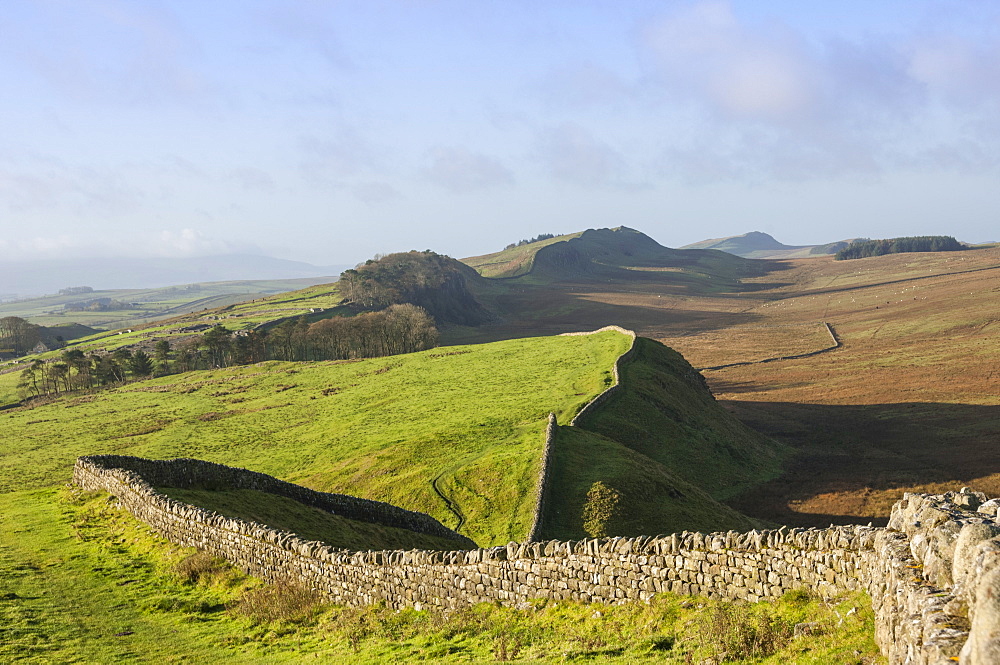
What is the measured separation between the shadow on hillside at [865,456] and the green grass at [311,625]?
37.1m

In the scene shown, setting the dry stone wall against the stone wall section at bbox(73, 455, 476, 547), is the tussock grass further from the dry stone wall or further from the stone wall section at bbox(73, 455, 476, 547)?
the dry stone wall

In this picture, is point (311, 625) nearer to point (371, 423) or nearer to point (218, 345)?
point (371, 423)

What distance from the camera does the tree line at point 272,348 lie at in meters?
117

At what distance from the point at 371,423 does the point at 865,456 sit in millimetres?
44716

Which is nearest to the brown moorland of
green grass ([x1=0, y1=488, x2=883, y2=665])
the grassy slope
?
the grassy slope

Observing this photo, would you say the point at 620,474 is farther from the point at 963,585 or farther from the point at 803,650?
the point at 963,585

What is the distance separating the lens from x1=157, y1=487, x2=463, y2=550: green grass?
22.7 meters

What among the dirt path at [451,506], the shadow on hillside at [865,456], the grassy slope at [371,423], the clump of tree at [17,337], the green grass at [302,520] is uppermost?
the clump of tree at [17,337]

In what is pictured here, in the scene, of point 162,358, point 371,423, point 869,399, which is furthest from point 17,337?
point 869,399

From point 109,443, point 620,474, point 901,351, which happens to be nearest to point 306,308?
point 109,443

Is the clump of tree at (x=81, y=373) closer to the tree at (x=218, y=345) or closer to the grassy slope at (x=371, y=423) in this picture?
the tree at (x=218, y=345)

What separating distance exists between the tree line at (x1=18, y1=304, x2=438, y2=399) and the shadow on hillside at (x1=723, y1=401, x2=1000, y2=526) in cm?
Result: 6160

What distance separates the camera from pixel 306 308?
587 ft

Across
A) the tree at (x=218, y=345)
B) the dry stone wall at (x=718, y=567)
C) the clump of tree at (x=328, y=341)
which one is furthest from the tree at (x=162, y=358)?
the dry stone wall at (x=718, y=567)
